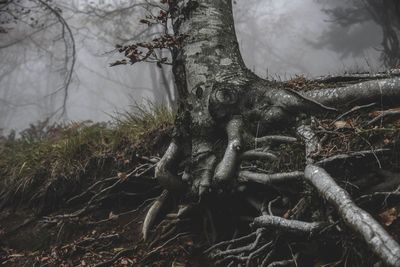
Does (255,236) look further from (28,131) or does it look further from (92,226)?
(28,131)

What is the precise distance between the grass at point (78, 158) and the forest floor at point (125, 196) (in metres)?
0.01

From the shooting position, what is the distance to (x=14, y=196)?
493 cm

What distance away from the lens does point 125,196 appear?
4117mm

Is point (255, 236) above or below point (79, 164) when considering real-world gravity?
below

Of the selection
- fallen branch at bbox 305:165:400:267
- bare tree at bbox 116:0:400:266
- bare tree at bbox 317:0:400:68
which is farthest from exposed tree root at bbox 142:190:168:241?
bare tree at bbox 317:0:400:68

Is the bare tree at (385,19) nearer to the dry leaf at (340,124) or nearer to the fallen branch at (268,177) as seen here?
the dry leaf at (340,124)

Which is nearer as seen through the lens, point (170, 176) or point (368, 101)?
point (368, 101)

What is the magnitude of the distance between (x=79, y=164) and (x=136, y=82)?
33.7 metres

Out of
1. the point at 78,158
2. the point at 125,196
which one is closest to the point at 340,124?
the point at 125,196

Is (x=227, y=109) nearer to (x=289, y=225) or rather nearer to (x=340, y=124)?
(x=340, y=124)

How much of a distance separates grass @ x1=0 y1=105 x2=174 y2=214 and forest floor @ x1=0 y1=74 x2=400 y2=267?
0.01m

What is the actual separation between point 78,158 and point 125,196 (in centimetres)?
99

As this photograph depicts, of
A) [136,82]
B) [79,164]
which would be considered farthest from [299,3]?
[79,164]

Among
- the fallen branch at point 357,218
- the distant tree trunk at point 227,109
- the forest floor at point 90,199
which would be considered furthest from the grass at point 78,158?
the fallen branch at point 357,218
